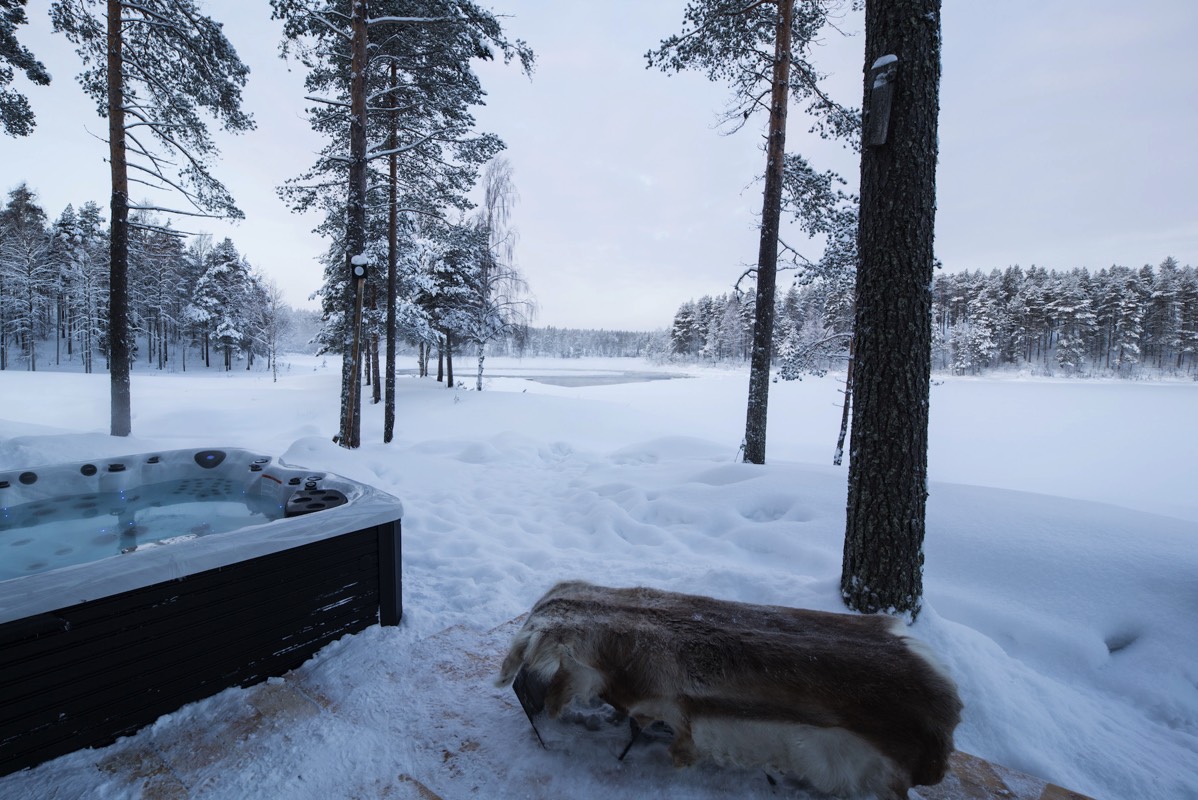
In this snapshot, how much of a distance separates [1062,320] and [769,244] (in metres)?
40.1

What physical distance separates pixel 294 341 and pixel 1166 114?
73.1m

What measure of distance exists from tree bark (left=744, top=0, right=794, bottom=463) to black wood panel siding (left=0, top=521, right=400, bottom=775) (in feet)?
16.3

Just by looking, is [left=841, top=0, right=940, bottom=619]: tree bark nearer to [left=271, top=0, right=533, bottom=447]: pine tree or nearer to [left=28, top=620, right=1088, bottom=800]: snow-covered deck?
[left=28, top=620, right=1088, bottom=800]: snow-covered deck

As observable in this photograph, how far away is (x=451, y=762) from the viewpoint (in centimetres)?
160

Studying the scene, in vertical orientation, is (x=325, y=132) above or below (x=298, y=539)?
above

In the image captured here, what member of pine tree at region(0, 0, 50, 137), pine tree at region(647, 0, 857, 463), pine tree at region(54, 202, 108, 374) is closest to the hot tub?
pine tree at region(647, 0, 857, 463)

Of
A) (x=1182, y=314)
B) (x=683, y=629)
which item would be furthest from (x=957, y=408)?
(x=1182, y=314)

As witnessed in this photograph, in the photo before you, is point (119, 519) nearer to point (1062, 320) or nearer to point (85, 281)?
point (85, 281)

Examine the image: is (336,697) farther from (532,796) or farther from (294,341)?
(294,341)

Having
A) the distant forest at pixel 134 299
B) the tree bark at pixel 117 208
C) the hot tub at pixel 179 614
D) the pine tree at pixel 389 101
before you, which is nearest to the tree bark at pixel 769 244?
the pine tree at pixel 389 101

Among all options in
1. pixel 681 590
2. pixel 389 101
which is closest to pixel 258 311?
pixel 389 101

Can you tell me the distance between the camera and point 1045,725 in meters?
1.80

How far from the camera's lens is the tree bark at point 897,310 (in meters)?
2.25

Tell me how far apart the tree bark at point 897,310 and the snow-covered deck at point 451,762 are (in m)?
0.91
